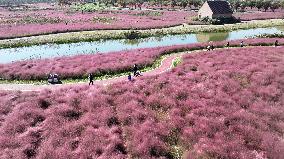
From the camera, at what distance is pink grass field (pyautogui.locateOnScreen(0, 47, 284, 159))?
2356 centimetres

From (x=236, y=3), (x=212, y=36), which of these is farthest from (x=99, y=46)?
(x=236, y=3)

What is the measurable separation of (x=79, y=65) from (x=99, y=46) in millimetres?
23438

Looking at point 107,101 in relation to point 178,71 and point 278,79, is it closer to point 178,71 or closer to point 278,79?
point 178,71

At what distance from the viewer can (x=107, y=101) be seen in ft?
101

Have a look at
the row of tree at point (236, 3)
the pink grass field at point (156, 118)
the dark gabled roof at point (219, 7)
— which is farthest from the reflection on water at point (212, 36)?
the row of tree at point (236, 3)

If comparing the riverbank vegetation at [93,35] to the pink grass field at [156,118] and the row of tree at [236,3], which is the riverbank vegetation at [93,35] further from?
the row of tree at [236,3]

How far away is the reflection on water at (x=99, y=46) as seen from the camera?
59531mm

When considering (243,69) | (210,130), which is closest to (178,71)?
(243,69)

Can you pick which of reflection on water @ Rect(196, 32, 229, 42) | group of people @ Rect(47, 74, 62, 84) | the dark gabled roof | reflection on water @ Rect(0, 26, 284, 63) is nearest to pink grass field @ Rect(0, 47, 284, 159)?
group of people @ Rect(47, 74, 62, 84)

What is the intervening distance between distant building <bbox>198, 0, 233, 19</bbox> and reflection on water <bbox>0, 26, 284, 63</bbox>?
19619 mm

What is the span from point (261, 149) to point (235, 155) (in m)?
2.21

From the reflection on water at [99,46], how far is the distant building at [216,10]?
1962 cm

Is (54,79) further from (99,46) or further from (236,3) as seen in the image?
(236,3)

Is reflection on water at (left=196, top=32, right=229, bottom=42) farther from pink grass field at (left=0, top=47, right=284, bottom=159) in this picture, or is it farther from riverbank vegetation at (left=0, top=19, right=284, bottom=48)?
pink grass field at (left=0, top=47, right=284, bottom=159)
